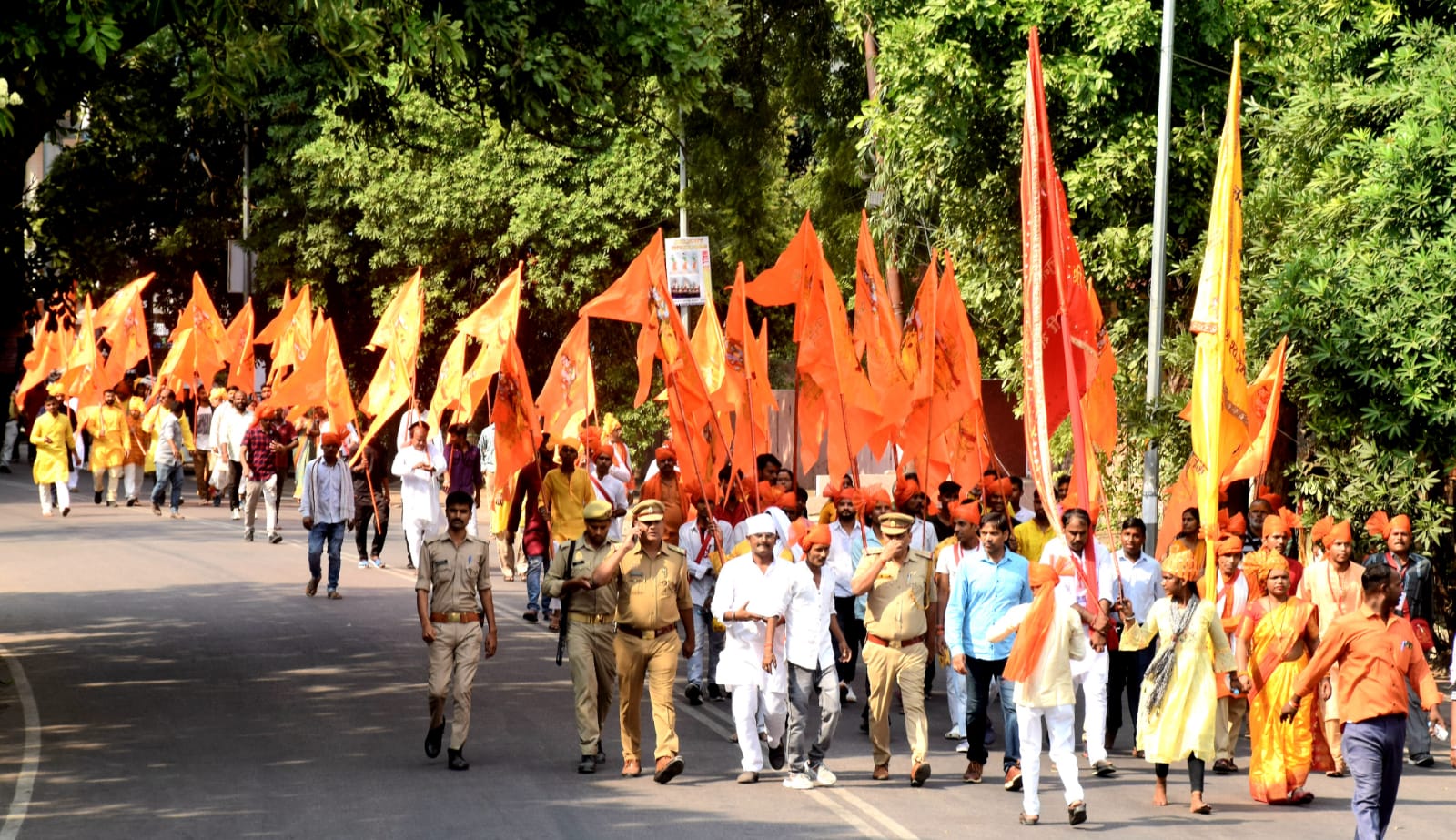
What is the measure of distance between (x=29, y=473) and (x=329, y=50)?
30314mm

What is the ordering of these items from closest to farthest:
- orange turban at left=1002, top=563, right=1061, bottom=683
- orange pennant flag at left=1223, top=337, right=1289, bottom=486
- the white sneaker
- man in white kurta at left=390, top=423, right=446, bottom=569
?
1. orange turban at left=1002, top=563, right=1061, bottom=683
2. the white sneaker
3. orange pennant flag at left=1223, top=337, right=1289, bottom=486
4. man in white kurta at left=390, top=423, right=446, bottom=569

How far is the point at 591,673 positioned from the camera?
38.3 ft

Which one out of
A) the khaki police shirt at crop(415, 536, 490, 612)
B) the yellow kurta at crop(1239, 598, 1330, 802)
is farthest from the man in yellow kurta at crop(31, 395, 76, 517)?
the yellow kurta at crop(1239, 598, 1330, 802)

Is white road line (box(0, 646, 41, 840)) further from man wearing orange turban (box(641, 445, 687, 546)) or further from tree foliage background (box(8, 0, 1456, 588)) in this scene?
man wearing orange turban (box(641, 445, 687, 546))

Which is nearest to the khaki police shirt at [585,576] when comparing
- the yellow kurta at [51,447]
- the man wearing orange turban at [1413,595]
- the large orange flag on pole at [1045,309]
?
the large orange flag on pole at [1045,309]

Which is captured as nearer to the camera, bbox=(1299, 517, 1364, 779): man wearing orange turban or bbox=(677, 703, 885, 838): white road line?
bbox=(677, 703, 885, 838): white road line

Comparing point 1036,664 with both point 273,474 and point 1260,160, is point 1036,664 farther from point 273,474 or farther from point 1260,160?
point 273,474

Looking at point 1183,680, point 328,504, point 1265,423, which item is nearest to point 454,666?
point 1183,680

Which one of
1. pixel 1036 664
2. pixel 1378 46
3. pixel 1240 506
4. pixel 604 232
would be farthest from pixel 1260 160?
pixel 604 232

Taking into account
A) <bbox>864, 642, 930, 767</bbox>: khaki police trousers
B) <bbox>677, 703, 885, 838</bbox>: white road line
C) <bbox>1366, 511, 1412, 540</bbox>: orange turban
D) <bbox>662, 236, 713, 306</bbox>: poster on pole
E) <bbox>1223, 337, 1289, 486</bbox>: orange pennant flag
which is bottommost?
<bbox>677, 703, 885, 838</bbox>: white road line

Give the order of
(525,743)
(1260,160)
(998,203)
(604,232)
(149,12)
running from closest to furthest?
(149,12), (525,743), (1260,160), (998,203), (604,232)

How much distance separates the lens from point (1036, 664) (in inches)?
414

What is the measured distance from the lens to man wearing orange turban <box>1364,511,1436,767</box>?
1259 cm

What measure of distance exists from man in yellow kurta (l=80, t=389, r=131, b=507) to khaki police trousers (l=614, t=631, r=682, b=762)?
19124 millimetres
